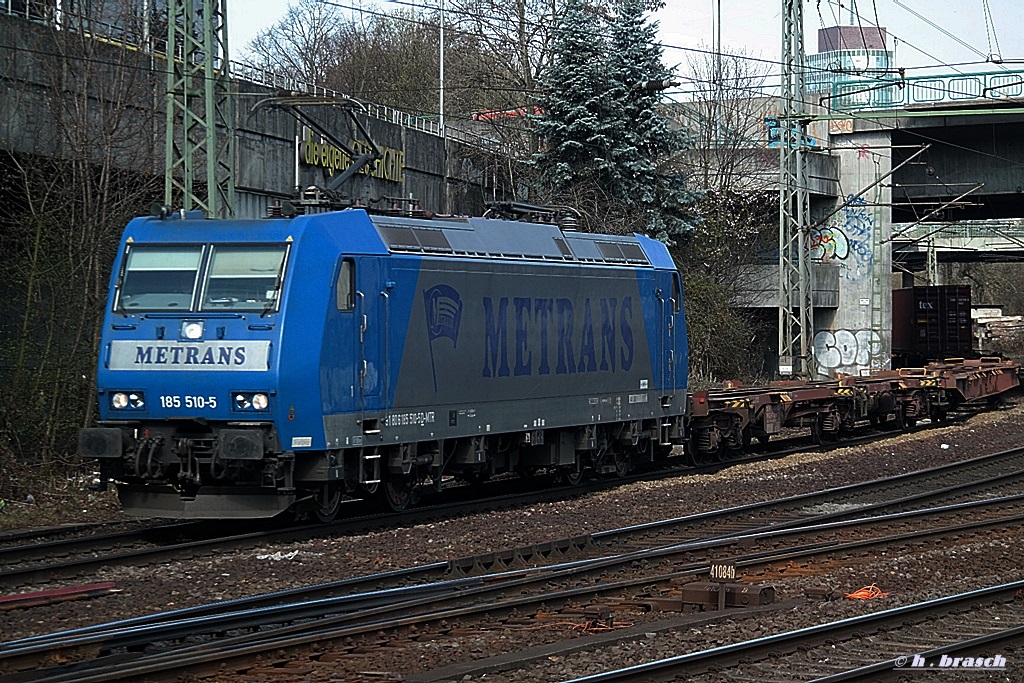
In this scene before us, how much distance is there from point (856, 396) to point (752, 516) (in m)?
11.3

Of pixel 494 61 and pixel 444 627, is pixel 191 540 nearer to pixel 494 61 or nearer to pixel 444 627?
pixel 444 627

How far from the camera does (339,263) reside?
14.1 m

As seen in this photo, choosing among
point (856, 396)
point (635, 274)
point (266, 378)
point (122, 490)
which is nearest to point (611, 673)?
point (266, 378)

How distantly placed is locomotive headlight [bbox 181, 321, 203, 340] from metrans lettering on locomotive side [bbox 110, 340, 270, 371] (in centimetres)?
8

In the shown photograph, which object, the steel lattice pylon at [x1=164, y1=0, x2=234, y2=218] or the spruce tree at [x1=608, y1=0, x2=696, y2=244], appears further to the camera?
the spruce tree at [x1=608, y1=0, x2=696, y2=244]

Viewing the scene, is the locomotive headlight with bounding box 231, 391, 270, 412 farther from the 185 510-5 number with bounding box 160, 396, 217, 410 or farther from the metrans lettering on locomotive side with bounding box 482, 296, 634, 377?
the metrans lettering on locomotive side with bounding box 482, 296, 634, 377

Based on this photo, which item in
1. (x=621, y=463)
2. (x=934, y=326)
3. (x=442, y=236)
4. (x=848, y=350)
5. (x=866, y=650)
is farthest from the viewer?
(x=934, y=326)

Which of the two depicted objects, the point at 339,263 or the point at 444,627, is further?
the point at 339,263

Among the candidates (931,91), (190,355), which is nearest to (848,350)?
(931,91)

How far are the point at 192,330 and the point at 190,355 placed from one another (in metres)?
0.28

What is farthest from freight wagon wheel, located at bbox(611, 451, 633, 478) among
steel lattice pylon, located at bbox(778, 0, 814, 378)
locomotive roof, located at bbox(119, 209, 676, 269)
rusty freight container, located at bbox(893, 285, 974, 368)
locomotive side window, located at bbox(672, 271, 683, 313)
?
rusty freight container, located at bbox(893, 285, 974, 368)

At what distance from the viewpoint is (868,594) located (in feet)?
36.6

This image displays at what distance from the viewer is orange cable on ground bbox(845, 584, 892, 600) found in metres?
11.0

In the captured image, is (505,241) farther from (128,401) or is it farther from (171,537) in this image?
(171,537)
